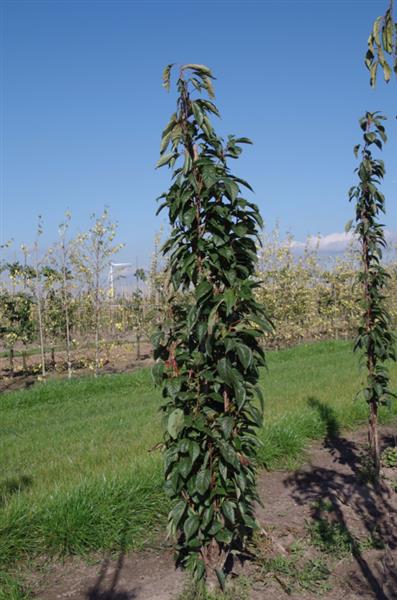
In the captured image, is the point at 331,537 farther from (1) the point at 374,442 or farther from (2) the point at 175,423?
(2) the point at 175,423

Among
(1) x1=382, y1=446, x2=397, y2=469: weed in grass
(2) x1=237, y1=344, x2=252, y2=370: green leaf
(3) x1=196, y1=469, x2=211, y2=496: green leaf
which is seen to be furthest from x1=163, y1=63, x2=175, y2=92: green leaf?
(1) x1=382, y1=446, x2=397, y2=469: weed in grass

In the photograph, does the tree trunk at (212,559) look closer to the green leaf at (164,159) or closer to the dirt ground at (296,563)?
the dirt ground at (296,563)

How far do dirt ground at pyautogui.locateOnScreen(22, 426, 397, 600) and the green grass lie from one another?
29 cm

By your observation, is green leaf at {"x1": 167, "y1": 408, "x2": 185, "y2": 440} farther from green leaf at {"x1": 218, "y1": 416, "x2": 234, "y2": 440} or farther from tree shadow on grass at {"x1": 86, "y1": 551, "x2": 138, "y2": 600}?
tree shadow on grass at {"x1": 86, "y1": 551, "x2": 138, "y2": 600}

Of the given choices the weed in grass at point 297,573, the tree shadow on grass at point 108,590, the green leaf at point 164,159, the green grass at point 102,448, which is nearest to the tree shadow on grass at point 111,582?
the tree shadow on grass at point 108,590

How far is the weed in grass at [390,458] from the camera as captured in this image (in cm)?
640

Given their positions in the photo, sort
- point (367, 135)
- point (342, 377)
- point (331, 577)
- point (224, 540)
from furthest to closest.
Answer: point (342, 377) → point (367, 135) → point (331, 577) → point (224, 540)

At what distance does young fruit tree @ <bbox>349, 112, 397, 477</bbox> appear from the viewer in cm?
574

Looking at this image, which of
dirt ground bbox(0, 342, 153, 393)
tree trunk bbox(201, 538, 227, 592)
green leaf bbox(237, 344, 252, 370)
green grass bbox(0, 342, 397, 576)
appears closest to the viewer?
green leaf bbox(237, 344, 252, 370)

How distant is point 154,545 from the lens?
441 centimetres

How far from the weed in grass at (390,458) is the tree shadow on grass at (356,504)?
288mm

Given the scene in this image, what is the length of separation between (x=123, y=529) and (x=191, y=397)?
5.58 ft

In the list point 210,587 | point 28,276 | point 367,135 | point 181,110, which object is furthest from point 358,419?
point 28,276

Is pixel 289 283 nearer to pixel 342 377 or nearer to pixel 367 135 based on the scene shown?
pixel 342 377
